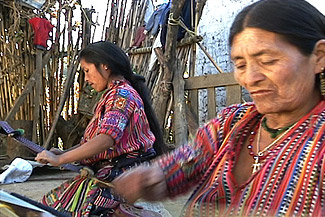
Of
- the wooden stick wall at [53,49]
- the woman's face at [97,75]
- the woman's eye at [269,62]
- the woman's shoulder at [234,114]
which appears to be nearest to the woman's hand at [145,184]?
the woman's shoulder at [234,114]

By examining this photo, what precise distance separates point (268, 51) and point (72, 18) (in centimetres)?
546

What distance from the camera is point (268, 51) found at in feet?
3.48

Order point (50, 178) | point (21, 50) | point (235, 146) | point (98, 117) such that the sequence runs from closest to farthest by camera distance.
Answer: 1. point (235, 146)
2. point (98, 117)
3. point (50, 178)
4. point (21, 50)

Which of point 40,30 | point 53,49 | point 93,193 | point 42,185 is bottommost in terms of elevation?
point 42,185

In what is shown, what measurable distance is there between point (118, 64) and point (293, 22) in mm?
1668

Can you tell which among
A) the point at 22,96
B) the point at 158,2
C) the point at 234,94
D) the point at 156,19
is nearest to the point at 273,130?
the point at 234,94

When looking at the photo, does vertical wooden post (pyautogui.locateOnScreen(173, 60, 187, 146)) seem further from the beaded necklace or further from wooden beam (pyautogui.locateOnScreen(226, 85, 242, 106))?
the beaded necklace

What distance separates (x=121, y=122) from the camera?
2.35 metres

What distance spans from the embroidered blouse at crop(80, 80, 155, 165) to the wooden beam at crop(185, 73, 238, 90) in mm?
1702

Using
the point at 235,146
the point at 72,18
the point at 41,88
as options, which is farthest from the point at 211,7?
the point at 235,146

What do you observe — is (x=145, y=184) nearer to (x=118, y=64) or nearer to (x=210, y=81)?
(x=118, y=64)

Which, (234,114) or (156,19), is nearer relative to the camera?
(234,114)

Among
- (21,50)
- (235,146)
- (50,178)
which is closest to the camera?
(235,146)

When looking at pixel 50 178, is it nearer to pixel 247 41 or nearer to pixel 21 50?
pixel 21 50
